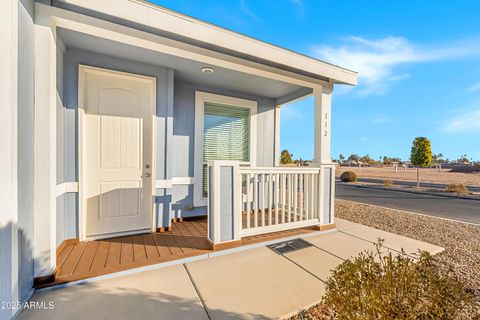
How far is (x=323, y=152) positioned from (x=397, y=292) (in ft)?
8.22

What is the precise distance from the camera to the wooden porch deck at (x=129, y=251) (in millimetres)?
2061

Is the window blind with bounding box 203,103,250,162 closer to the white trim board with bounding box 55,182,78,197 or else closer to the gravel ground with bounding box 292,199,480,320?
the white trim board with bounding box 55,182,78,197

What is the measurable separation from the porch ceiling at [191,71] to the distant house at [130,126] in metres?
0.03

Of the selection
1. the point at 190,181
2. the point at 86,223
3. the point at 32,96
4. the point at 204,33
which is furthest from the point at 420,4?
the point at 86,223

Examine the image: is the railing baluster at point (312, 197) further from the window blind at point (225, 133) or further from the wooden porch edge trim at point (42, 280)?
the wooden porch edge trim at point (42, 280)

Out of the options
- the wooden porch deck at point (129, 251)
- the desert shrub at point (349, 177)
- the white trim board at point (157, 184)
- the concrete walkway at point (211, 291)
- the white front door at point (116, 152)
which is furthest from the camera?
the desert shrub at point (349, 177)

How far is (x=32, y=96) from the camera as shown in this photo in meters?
1.78

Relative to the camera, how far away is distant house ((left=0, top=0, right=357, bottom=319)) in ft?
5.41

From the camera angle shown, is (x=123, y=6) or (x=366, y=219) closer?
(x=123, y=6)

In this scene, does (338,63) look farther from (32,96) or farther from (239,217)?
(32,96)

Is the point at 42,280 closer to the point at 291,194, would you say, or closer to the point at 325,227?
the point at 291,194

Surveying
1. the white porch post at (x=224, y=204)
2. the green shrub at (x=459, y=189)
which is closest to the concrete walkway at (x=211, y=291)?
the white porch post at (x=224, y=204)

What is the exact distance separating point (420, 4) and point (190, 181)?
19.6 feet

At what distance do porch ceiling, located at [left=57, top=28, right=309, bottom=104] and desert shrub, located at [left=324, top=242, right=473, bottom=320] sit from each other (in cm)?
292
